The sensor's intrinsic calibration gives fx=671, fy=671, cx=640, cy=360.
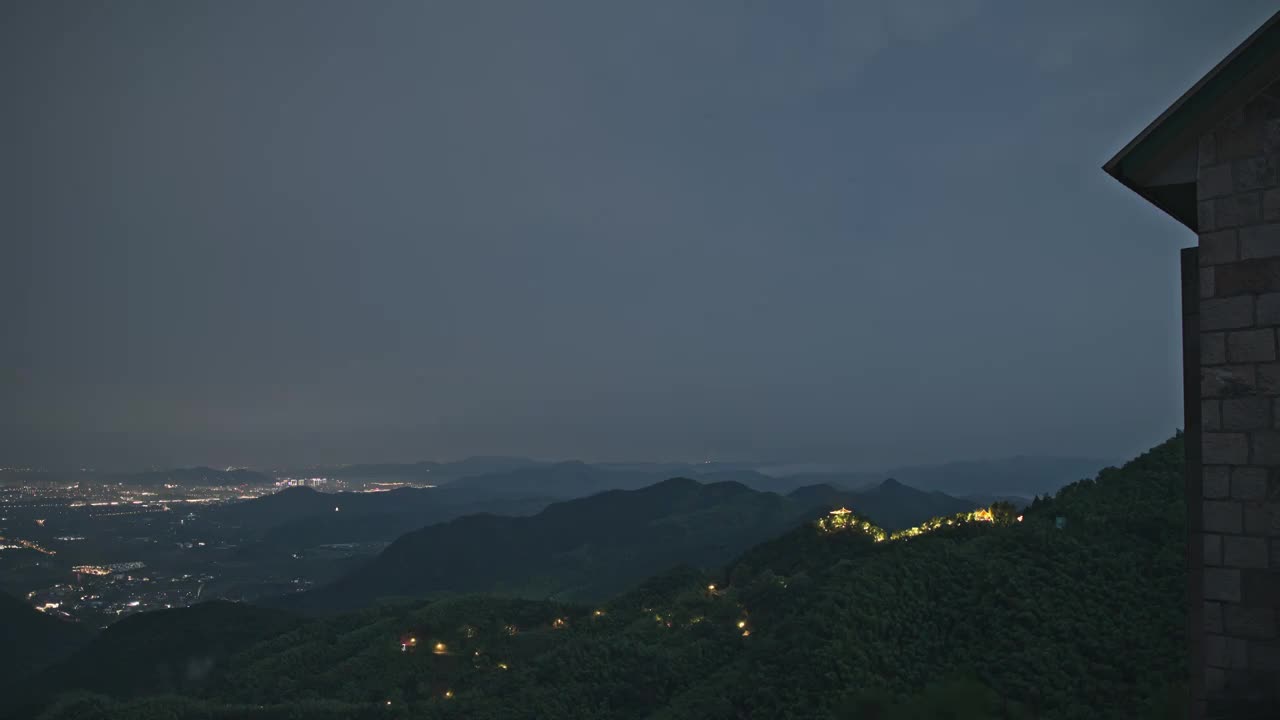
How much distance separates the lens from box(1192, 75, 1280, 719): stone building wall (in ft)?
14.3

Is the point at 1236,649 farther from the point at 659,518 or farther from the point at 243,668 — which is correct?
the point at 659,518

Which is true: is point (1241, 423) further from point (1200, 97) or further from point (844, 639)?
point (844, 639)

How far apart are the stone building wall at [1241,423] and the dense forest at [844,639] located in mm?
1270

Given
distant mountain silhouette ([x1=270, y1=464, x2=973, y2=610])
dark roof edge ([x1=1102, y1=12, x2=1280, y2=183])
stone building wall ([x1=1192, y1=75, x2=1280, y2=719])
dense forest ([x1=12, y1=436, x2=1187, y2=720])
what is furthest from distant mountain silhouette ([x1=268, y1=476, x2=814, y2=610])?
dark roof edge ([x1=1102, y1=12, x2=1280, y2=183])

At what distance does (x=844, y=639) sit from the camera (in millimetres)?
22578

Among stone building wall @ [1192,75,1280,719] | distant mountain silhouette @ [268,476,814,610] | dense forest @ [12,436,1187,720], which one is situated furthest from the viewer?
distant mountain silhouette @ [268,476,814,610]

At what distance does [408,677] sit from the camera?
40.5 m

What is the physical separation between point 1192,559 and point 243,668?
62846 mm

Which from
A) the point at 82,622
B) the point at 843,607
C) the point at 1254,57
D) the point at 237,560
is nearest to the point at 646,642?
the point at 843,607

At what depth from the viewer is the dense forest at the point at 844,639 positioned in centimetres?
1678

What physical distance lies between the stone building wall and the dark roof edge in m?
0.26

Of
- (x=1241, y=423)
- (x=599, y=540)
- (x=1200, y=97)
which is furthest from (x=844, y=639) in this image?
(x=599, y=540)

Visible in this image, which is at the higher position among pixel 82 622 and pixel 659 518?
pixel 659 518

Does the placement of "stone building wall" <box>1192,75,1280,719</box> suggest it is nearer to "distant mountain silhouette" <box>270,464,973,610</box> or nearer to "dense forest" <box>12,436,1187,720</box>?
"dense forest" <box>12,436,1187,720</box>
